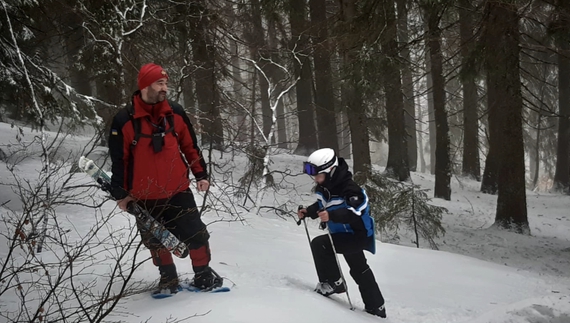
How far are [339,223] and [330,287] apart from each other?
2.38 feet

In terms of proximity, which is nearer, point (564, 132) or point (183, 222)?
point (183, 222)

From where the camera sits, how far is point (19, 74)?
6684 mm

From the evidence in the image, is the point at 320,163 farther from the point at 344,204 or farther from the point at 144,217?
the point at 144,217

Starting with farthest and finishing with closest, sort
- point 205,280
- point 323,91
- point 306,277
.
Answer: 1. point 323,91
2. point 306,277
3. point 205,280

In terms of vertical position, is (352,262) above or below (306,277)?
above

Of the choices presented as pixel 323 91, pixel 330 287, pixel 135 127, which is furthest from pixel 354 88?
pixel 135 127

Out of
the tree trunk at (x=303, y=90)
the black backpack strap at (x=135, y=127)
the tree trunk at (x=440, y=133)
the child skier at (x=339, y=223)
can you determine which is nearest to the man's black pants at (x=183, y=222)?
the black backpack strap at (x=135, y=127)

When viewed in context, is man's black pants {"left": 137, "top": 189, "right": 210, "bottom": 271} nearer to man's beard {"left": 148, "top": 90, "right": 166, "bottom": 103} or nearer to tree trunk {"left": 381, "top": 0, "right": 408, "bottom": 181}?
man's beard {"left": 148, "top": 90, "right": 166, "bottom": 103}

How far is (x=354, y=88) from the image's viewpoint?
11930 millimetres

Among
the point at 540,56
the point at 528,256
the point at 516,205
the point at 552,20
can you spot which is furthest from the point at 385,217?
the point at 540,56

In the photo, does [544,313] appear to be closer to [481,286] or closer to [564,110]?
[481,286]

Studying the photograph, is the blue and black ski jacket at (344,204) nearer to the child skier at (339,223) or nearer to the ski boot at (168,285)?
the child skier at (339,223)

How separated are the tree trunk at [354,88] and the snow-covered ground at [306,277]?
2.94 m

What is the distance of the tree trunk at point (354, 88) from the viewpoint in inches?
424
